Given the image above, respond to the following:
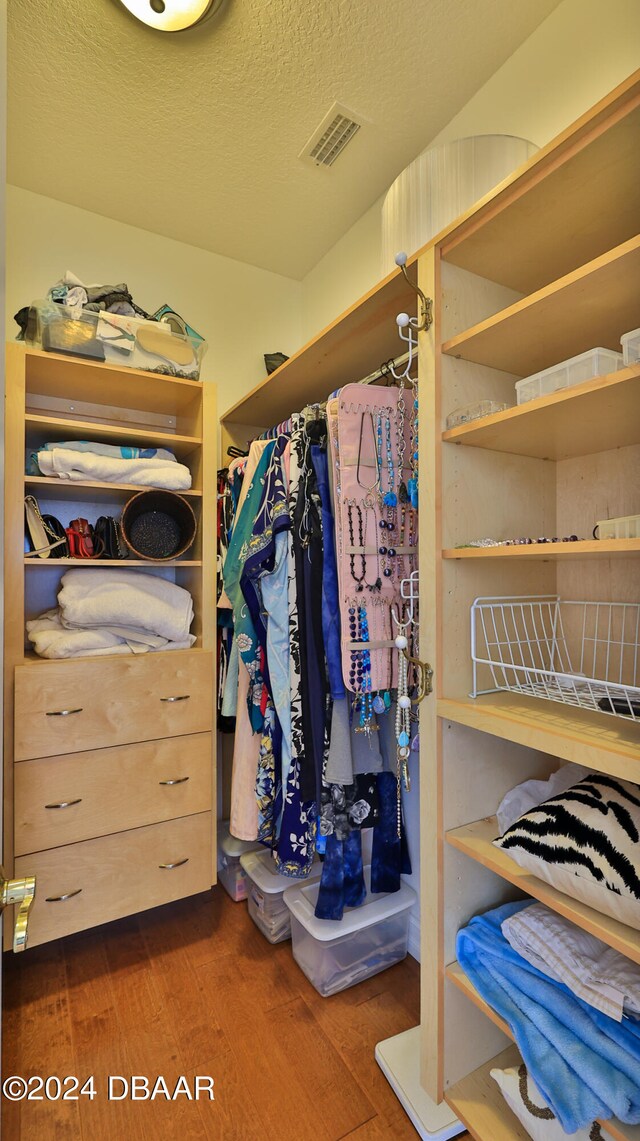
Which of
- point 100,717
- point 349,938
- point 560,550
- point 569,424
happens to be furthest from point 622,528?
point 100,717

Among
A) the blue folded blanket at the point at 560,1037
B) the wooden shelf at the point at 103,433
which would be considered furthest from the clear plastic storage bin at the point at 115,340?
the blue folded blanket at the point at 560,1037

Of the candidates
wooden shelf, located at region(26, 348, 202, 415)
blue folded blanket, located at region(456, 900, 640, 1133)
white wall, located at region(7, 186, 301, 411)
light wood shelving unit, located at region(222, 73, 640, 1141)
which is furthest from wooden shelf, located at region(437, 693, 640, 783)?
white wall, located at region(7, 186, 301, 411)

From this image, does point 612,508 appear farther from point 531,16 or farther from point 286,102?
point 286,102

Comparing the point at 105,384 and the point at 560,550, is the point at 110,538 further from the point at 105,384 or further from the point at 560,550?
the point at 560,550

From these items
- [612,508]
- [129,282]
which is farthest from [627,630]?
[129,282]

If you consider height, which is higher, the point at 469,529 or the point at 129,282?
the point at 129,282

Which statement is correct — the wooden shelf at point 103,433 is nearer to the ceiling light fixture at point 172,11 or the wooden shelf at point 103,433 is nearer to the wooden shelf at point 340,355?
the wooden shelf at point 340,355

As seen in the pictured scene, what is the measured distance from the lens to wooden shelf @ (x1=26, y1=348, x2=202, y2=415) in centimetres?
165

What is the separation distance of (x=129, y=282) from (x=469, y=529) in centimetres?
175

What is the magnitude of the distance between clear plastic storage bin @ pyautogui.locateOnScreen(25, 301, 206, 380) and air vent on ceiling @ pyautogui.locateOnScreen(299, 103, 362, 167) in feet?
2.25

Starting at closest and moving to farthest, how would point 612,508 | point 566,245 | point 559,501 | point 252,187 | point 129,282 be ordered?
1. point 566,245
2. point 612,508
3. point 559,501
4. point 252,187
5. point 129,282

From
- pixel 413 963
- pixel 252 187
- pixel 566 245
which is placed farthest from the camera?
pixel 252 187

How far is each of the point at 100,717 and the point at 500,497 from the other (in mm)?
1330

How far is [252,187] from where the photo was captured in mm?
1818
